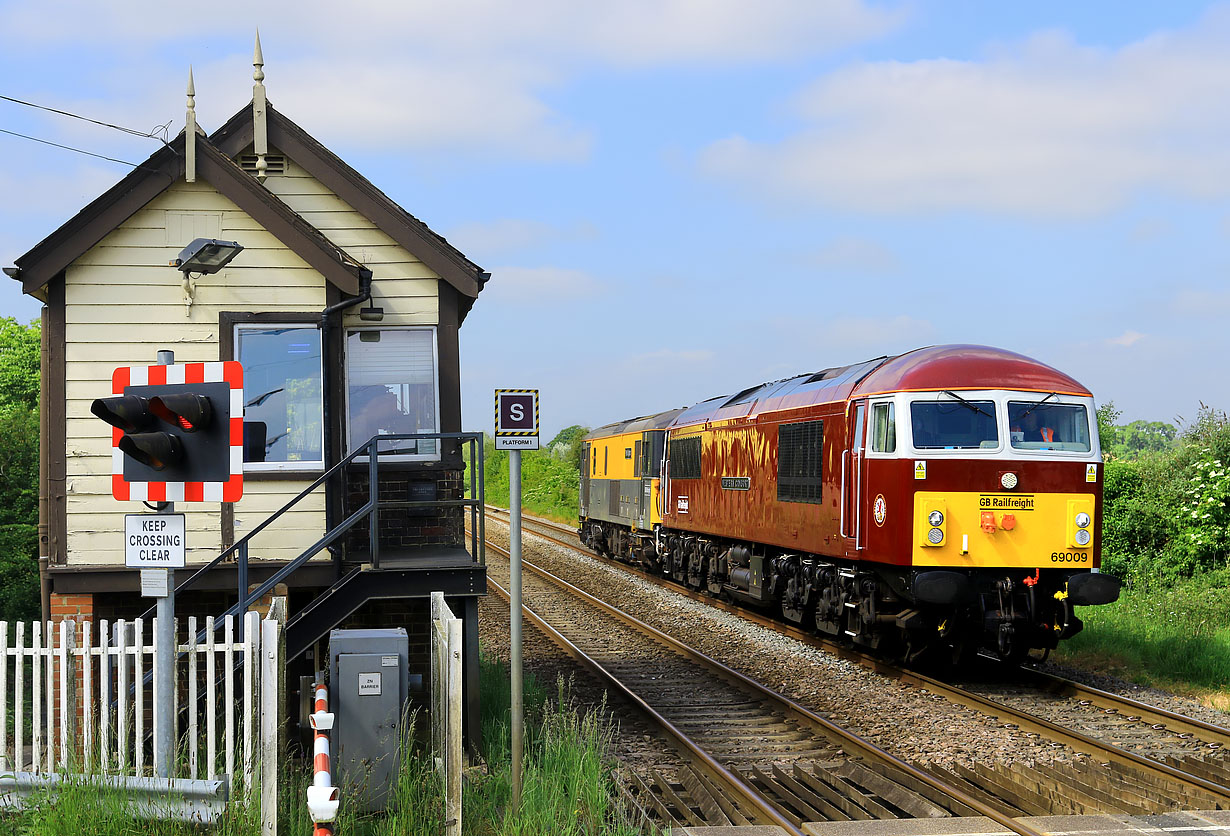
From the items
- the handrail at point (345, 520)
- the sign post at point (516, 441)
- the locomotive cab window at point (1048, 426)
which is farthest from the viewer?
the locomotive cab window at point (1048, 426)

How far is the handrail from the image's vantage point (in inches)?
329

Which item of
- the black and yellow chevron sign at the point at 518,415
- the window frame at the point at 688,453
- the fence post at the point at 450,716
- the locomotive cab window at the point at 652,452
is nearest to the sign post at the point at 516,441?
the black and yellow chevron sign at the point at 518,415

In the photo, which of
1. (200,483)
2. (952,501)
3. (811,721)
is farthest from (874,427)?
(200,483)

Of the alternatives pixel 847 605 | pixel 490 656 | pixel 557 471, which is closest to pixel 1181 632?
pixel 847 605

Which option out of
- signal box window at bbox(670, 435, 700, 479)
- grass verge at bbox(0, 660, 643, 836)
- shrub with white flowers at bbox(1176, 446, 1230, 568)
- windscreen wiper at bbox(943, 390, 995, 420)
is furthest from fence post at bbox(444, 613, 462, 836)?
shrub with white flowers at bbox(1176, 446, 1230, 568)

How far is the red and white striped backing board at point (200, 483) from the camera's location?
579cm

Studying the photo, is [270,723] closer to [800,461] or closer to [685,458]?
[800,461]

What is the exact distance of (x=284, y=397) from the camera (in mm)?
9859

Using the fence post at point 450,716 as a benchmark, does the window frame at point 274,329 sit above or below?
above

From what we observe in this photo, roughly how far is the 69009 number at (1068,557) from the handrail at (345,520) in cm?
618

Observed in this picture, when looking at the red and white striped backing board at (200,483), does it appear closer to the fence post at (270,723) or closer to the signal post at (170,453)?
the signal post at (170,453)

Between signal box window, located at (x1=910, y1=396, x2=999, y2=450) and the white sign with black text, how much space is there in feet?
27.4

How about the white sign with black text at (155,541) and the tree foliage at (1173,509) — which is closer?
the white sign with black text at (155,541)

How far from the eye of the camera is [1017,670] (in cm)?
1334
